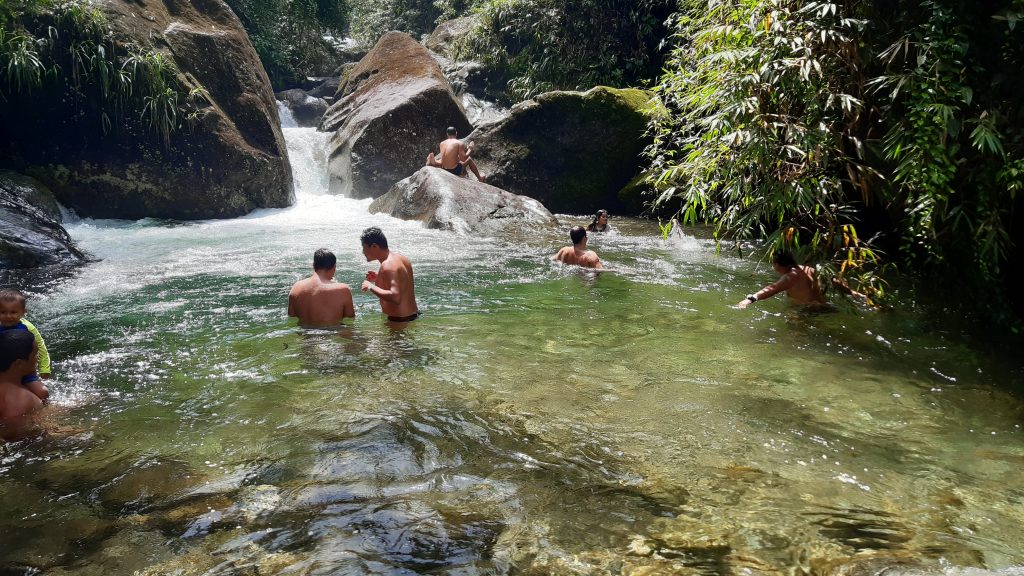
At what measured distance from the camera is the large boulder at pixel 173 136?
12273mm

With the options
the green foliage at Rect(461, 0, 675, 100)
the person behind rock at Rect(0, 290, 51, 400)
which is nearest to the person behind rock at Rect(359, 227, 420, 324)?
the person behind rock at Rect(0, 290, 51, 400)

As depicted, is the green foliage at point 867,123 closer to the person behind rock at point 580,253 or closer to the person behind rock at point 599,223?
the person behind rock at point 580,253

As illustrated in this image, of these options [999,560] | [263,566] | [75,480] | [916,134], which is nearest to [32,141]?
[75,480]

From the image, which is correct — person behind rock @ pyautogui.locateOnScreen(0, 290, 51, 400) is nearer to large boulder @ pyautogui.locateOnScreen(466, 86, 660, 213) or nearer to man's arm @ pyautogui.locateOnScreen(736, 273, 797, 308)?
man's arm @ pyautogui.locateOnScreen(736, 273, 797, 308)

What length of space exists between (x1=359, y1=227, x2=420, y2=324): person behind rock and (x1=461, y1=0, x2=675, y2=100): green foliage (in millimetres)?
12732

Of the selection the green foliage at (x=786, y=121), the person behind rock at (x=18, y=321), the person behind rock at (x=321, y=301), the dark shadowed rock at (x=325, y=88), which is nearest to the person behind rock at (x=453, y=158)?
the person behind rock at (x=321, y=301)

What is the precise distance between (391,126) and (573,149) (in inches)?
177

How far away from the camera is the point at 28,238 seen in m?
8.61

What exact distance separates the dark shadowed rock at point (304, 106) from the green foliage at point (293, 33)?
227cm

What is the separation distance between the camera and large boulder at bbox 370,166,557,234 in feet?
40.1

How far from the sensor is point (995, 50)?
4734 mm

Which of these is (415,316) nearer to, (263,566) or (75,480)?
(75,480)

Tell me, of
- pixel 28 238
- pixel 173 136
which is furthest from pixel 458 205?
pixel 28 238

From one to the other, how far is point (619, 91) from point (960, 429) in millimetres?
12412
